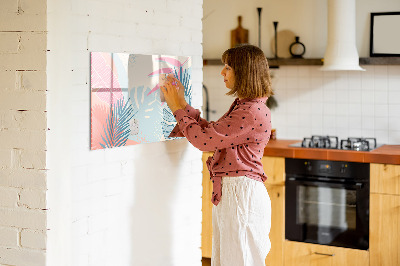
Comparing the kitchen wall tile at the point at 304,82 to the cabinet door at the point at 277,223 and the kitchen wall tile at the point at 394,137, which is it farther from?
the cabinet door at the point at 277,223

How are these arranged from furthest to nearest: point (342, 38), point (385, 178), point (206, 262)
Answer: point (206, 262), point (342, 38), point (385, 178)

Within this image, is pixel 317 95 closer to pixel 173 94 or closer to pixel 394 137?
pixel 394 137

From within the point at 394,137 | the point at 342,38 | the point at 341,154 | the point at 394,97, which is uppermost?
the point at 342,38

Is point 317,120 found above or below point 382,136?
above

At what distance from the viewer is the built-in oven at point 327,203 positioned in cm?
407

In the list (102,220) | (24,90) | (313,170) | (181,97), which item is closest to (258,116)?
(181,97)

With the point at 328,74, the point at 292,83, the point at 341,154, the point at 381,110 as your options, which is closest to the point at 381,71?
the point at 381,110

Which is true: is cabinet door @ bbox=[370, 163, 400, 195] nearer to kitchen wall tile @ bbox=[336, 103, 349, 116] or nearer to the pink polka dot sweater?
kitchen wall tile @ bbox=[336, 103, 349, 116]

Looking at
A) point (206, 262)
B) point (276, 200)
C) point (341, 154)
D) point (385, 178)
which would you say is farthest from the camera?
point (206, 262)

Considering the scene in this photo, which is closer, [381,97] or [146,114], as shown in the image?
[146,114]

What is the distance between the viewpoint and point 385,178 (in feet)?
13.0

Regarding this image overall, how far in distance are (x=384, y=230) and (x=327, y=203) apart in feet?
1.44

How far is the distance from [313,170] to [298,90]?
938mm

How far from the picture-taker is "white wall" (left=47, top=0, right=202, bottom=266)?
2240mm
